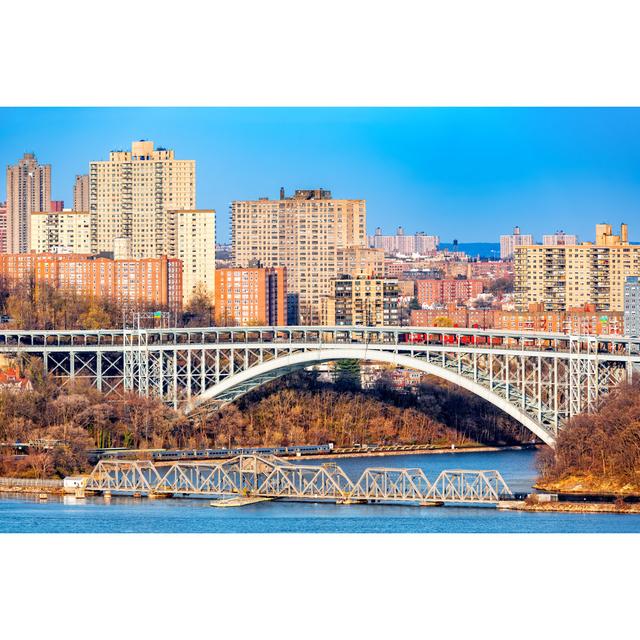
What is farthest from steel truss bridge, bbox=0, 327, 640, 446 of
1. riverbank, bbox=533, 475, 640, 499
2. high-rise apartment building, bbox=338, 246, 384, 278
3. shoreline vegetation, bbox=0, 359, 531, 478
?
high-rise apartment building, bbox=338, 246, 384, 278

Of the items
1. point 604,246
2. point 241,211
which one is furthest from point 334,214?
point 604,246

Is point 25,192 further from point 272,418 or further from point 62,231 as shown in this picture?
point 272,418

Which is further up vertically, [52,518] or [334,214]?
[334,214]

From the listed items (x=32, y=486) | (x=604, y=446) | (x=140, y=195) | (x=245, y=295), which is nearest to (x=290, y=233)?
(x=140, y=195)

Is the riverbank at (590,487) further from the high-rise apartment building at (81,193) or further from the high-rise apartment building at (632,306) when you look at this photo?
the high-rise apartment building at (81,193)

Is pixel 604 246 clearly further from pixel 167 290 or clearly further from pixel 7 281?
pixel 7 281

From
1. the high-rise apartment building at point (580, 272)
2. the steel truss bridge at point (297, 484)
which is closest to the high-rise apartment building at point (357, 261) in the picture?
the high-rise apartment building at point (580, 272)
